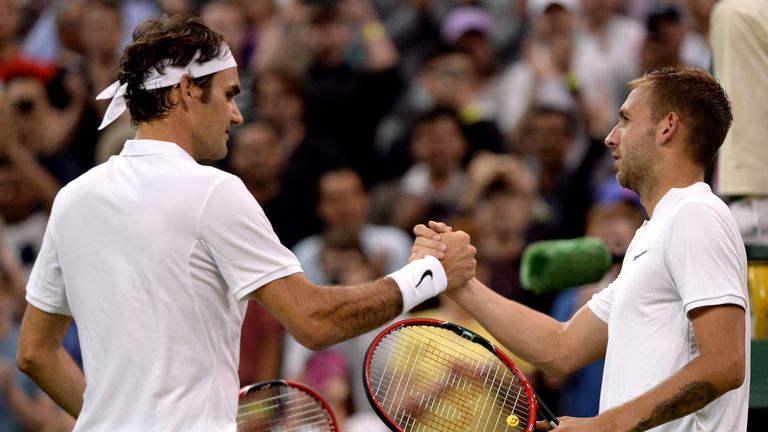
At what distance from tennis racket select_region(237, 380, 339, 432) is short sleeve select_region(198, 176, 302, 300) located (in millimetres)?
684

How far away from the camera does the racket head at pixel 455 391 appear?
409 centimetres

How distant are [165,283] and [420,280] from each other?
80 centimetres

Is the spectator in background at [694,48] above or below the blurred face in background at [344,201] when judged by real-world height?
above

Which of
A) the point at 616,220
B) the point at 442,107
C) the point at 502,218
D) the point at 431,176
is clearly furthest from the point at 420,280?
the point at 442,107

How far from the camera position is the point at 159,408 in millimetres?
3682

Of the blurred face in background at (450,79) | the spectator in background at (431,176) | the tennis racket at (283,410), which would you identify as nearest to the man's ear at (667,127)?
the tennis racket at (283,410)

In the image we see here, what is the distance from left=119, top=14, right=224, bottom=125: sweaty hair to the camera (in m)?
3.92

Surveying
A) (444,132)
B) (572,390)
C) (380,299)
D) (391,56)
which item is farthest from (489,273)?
(380,299)

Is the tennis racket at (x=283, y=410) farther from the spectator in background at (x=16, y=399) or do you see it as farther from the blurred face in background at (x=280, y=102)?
the blurred face in background at (x=280, y=102)

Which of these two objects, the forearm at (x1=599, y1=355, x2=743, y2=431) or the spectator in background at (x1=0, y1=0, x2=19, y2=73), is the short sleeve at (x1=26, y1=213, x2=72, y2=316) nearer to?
the forearm at (x1=599, y1=355, x2=743, y2=431)

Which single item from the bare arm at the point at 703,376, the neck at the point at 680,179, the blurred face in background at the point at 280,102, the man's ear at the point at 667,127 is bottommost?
the blurred face in background at the point at 280,102

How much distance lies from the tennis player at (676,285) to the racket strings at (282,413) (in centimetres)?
96

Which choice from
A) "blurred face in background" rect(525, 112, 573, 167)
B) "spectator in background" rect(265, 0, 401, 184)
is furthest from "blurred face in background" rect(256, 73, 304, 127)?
"blurred face in background" rect(525, 112, 573, 167)

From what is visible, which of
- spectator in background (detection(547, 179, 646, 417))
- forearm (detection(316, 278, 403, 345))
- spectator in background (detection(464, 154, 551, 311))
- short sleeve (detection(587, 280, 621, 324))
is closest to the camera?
forearm (detection(316, 278, 403, 345))
